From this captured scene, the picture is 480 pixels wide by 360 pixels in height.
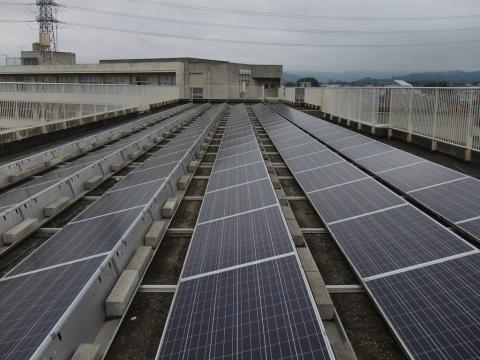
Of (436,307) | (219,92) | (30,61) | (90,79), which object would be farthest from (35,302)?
(30,61)

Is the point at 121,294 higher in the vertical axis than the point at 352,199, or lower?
lower

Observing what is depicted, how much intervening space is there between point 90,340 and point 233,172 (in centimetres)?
664

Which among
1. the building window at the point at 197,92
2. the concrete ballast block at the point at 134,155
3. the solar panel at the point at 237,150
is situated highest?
the building window at the point at 197,92

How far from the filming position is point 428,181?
8.56 metres

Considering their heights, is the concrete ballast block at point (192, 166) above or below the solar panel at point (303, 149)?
below

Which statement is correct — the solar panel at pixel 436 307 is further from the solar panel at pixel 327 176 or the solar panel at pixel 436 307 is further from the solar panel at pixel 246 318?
the solar panel at pixel 327 176

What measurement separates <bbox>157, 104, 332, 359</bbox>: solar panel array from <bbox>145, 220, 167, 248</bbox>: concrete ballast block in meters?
0.67

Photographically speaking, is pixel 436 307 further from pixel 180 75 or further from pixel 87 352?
pixel 180 75

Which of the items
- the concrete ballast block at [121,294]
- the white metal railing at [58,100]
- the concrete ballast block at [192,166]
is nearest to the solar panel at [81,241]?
the concrete ballast block at [121,294]

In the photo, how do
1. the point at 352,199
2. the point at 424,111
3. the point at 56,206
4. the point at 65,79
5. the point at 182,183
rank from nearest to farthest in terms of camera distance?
the point at 352,199, the point at 56,206, the point at 182,183, the point at 424,111, the point at 65,79

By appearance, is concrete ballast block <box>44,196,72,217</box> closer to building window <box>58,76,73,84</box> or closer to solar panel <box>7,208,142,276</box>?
solar panel <box>7,208,142,276</box>

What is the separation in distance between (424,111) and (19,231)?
44.6 ft

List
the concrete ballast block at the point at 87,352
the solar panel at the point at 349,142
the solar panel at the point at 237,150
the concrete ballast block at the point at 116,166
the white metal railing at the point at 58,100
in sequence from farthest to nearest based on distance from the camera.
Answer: the white metal railing at the point at 58,100, the solar panel at the point at 349,142, the solar panel at the point at 237,150, the concrete ballast block at the point at 116,166, the concrete ballast block at the point at 87,352

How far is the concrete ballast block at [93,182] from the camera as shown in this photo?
10.6 metres
